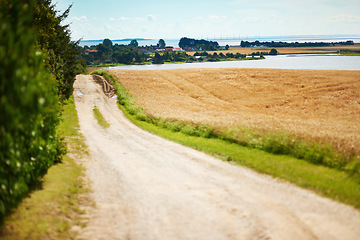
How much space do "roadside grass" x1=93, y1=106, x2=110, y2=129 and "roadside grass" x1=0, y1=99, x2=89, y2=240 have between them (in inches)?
478

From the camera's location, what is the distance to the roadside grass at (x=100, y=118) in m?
28.7

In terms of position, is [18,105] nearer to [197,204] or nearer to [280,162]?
[197,204]

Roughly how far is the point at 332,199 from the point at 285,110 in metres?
26.2

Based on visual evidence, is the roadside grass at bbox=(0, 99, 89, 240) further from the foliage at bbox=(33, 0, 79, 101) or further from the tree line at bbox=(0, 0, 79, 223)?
the foliage at bbox=(33, 0, 79, 101)

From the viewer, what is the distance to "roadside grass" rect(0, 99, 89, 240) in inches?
348

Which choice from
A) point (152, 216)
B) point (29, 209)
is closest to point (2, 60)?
point (29, 209)

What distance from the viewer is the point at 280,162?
15766 mm

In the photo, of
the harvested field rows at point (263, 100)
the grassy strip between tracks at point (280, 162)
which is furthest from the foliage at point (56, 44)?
the grassy strip between tracks at point (280, 162)

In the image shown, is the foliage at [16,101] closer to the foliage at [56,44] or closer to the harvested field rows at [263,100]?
the harvested field rows at [263,100]

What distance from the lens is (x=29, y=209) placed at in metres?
10.0

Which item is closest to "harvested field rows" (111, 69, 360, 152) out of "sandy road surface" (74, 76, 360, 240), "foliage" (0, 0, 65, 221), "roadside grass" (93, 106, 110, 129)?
"roadside grass" (93, 106, 110, 129)

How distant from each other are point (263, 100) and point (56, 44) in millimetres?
32729

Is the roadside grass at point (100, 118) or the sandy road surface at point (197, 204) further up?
the roadside grass at point (100, 118)

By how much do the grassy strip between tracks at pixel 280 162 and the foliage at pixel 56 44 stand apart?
49.9 ft
